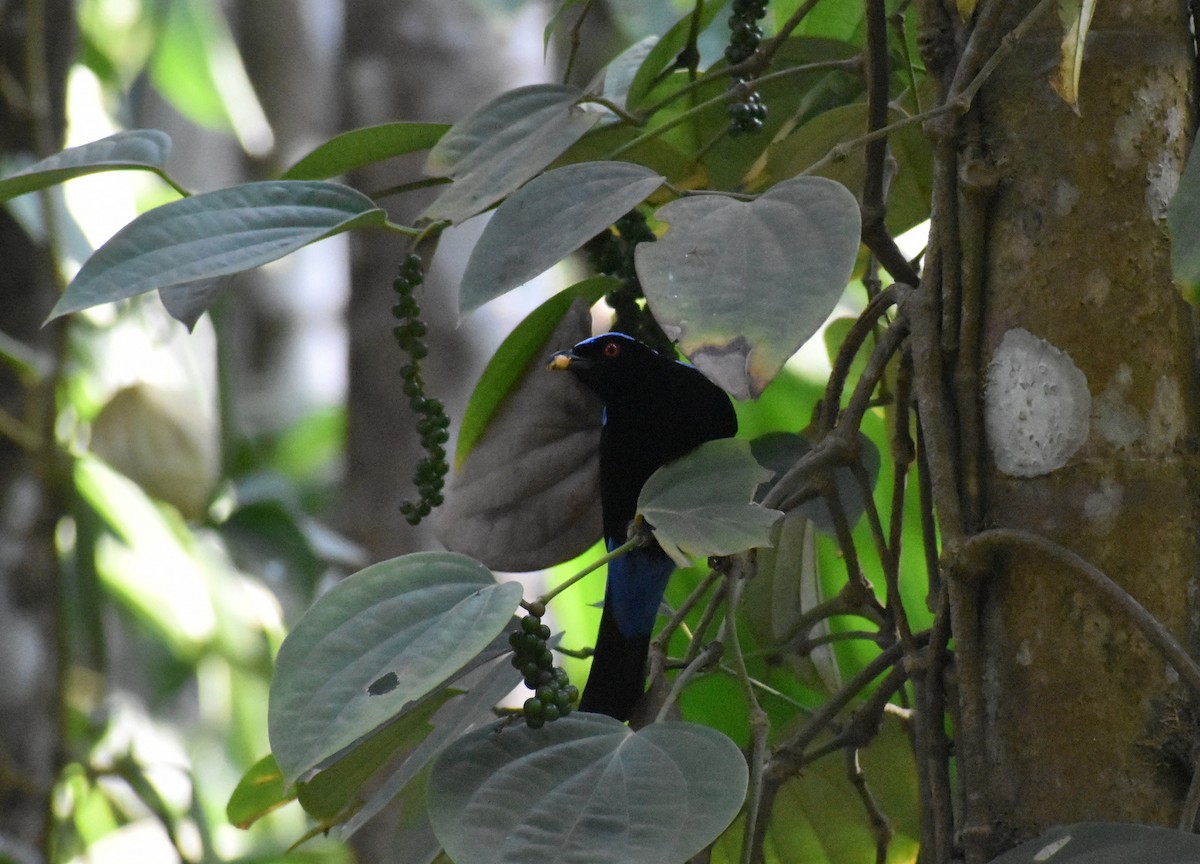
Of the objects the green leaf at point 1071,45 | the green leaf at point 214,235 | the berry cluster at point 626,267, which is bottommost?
the berry cluster at point 626,267

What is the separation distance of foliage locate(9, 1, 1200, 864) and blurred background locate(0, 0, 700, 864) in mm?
202

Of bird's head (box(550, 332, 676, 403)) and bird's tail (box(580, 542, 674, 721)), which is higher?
bird's head (box(550, 332, 676, 403))

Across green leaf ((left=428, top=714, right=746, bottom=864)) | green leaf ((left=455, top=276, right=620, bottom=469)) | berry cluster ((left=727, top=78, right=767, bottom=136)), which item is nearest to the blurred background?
green leaf ((left=428, top=714, right=746, bottom=864))

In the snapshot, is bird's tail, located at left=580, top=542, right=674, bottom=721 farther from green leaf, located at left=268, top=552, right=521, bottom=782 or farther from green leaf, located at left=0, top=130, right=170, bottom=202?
green leaf, located at left=0, top=130, right=170, bottom=202

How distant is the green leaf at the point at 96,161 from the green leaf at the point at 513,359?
25 cm

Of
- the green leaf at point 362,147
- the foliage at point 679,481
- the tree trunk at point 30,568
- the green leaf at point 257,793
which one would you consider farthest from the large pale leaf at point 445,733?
the tree trunk at point 30,568

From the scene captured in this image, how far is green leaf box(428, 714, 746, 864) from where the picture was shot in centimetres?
60

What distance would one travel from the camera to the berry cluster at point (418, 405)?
2.68 feet

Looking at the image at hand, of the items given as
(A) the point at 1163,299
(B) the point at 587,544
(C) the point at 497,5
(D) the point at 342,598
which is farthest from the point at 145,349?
(A) the point at 1163,299

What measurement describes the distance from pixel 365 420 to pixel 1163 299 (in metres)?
1.72

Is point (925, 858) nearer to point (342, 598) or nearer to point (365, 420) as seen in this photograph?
point (342, 598)

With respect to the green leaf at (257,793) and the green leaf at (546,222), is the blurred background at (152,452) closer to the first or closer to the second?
the green leaf at (257,793)

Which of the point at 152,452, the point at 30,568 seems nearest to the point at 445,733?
the point at 30,568

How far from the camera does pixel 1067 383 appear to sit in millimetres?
710
